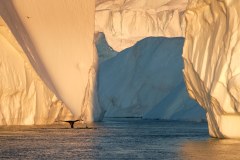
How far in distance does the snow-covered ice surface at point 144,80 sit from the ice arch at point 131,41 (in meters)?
10.2

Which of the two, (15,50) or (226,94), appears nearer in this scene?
(226,94)

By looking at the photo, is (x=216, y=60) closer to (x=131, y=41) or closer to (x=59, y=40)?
(x=59, y=40)

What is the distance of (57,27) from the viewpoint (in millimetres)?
56188

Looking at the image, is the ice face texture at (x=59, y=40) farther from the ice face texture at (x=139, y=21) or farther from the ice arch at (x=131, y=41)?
the ice face texture at (x=139, y=21)

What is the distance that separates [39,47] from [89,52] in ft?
12.9

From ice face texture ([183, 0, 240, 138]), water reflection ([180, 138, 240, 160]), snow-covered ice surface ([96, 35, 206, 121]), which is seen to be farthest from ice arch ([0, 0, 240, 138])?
snow-covered ice surface ([96, 35, 206, 121])

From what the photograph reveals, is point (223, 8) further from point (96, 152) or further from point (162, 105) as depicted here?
Result: point (162, 105)

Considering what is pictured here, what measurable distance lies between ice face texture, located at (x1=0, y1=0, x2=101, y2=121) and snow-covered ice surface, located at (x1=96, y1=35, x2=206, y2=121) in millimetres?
18936

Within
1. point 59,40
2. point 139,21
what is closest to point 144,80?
point 139,21

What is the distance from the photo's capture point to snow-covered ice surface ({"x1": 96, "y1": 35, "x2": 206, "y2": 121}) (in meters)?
79.7

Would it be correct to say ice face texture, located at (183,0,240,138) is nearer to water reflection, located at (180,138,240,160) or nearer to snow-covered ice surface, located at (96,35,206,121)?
water reflection, located at (180,138,240,160)

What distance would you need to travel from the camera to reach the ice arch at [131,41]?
32.2 m

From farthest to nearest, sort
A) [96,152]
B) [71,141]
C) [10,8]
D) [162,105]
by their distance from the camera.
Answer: [162,105] → [10,8] → [71,141] → [96,152]

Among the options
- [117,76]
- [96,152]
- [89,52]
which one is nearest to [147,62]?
[117,76]
